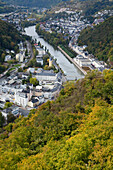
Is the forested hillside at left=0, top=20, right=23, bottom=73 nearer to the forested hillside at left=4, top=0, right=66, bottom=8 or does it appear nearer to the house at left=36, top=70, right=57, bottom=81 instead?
the house at left=36, top=70, right=57, bottom=81

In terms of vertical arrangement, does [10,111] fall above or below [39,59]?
below

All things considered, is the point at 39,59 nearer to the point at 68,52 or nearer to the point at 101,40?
the point at 68,52

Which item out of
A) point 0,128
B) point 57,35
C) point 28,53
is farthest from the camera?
point 57,35

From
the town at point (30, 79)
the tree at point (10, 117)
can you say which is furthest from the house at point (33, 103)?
the tree at point (10, 117)

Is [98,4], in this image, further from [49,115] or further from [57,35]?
[49,115]

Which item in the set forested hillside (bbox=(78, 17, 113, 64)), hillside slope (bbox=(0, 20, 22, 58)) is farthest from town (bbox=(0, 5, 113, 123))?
forested hillside (bbox=(78, 17, 113, 64))

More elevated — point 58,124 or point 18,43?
point 18,43

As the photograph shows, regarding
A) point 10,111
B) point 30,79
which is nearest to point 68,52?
point 30,79

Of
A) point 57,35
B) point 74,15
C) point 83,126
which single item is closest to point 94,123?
point 83,126
